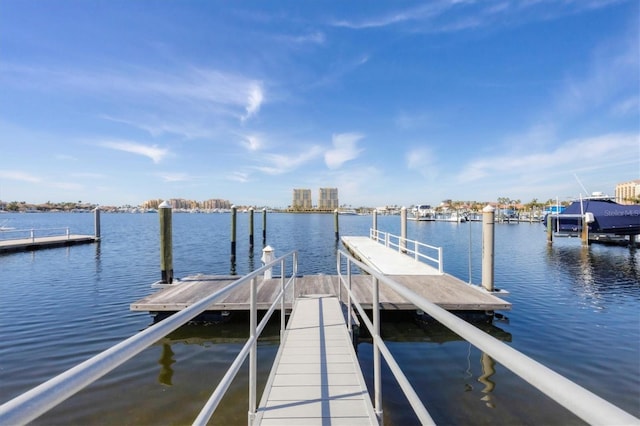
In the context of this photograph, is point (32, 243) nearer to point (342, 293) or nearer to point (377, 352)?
point (342, 293)

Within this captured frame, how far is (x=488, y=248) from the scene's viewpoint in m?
7.88

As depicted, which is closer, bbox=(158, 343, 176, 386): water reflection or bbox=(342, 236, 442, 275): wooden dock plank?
bbox=(158, 343, 176, 386): water reflection

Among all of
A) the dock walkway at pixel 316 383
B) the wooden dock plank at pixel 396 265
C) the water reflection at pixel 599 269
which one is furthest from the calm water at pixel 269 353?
the wooden dock plank at pixel 396 265

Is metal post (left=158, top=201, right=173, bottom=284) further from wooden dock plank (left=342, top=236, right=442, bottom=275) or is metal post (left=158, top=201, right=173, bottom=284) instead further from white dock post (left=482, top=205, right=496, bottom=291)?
white dock post (left=482, top=205, right=496, bottom=291)

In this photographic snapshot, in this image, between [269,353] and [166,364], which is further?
[269,353]

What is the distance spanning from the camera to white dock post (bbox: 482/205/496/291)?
25.3 feet

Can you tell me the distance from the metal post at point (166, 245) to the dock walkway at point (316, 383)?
5.74 meters

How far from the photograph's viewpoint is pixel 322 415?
249cm

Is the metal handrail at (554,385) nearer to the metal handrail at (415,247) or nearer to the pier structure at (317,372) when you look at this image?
the pier structure at (317,372)

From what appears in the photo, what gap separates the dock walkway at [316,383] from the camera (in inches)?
97.3

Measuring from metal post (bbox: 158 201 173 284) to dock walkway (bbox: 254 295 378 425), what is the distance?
574cm

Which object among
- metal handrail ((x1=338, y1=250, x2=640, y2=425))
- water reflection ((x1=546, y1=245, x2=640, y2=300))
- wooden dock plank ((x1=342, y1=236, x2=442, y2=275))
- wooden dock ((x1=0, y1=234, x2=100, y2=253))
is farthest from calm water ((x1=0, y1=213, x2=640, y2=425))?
wooden dock ((x1=0, y1=234, x2=100, y2=253))

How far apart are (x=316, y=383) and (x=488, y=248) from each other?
6.54 m

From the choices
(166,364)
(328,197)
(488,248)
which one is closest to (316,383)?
(166,364)
